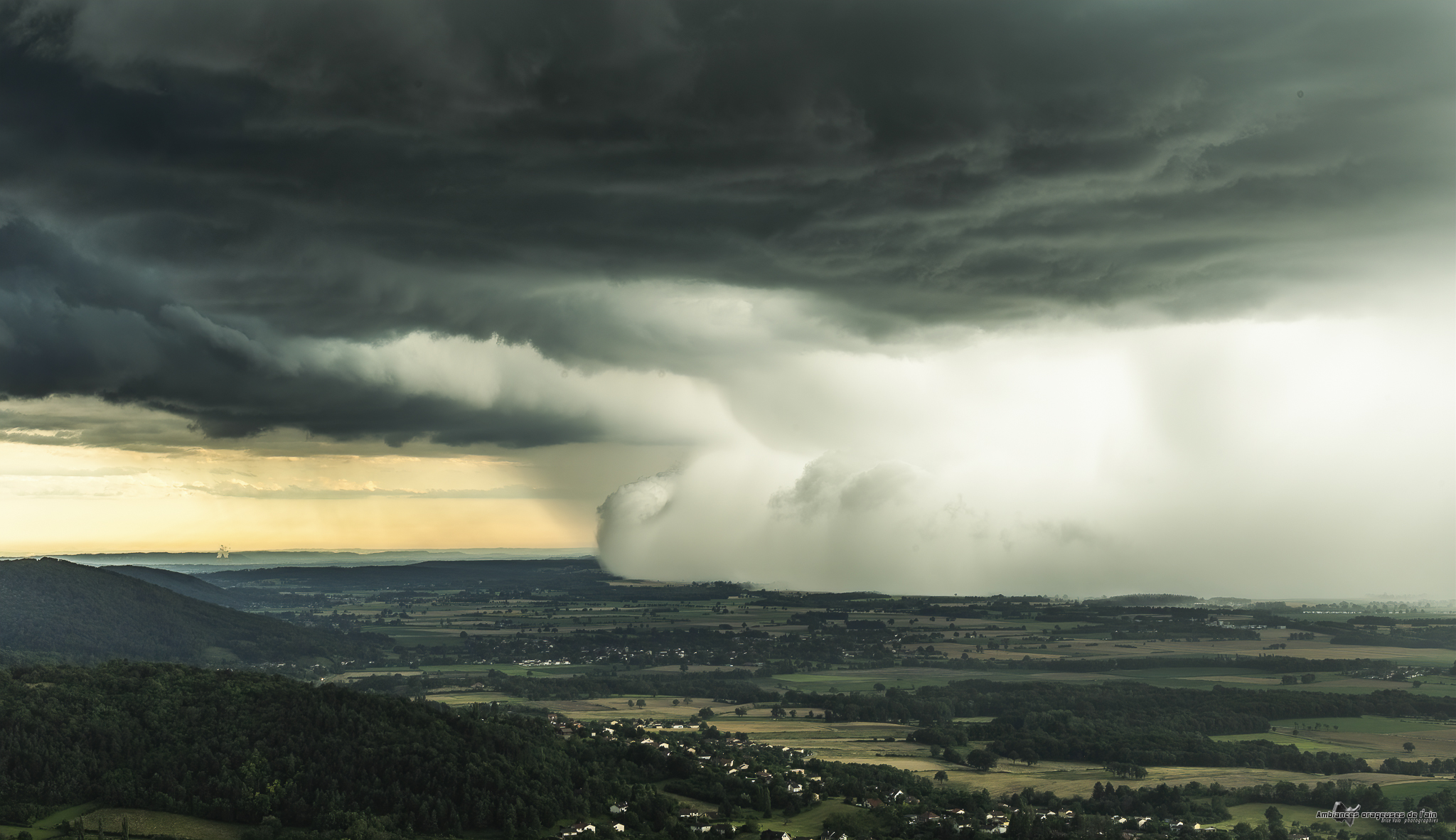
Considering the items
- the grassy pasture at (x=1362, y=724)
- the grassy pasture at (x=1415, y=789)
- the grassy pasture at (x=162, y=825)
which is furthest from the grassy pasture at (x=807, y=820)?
the grassy pasture at (x=1362, y=724)

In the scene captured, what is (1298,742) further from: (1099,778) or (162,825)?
(162,825)

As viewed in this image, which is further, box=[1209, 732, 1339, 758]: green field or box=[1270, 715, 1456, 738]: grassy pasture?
box=[1270, 715, 1456, 738]: grassy pasture

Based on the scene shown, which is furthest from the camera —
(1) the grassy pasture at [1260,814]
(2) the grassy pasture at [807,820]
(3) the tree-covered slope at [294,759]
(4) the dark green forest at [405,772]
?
(1) the grassy pasture at [1260,814]

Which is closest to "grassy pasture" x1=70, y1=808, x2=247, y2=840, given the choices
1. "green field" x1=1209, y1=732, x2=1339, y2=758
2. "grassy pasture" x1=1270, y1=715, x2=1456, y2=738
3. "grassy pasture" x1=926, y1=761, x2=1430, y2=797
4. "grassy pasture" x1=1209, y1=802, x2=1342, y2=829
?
"grassy pasture" x1=926, y1=761, x2=1430, y2=797

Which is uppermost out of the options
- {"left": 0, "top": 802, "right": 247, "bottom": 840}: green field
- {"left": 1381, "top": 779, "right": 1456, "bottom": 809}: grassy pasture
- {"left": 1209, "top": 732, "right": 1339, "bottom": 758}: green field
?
{"left": 1381, "top": 779, "right": 1456, "bottom": 809}: grassy pasture

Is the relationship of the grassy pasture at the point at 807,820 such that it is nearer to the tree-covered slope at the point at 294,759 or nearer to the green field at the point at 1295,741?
the tree-covered slope at the point at 294,759

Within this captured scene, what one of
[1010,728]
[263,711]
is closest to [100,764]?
[263,711]

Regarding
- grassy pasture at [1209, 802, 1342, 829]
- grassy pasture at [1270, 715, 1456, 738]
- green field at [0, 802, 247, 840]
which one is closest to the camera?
green field at [0, 802, 247, 840]

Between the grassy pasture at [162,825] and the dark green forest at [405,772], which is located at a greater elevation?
the dark green forest at [405,772]

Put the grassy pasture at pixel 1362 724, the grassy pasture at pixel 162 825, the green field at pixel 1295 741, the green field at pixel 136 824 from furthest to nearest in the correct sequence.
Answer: the grassy pasture at pixel 1362 724, the green field at pixel 1295 741, the grassy pasture at pixel 162 825, the green field at pixel 136 824

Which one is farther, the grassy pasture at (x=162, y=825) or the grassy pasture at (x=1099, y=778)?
the grassy pasture at (x=1099, y=778)

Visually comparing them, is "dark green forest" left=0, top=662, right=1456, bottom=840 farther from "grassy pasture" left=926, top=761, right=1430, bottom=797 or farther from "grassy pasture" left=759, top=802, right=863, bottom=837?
"grassy pasture" left=926, top=761, right=1430, bottom=797

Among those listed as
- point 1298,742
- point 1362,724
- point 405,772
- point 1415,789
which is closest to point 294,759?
point 405,772
